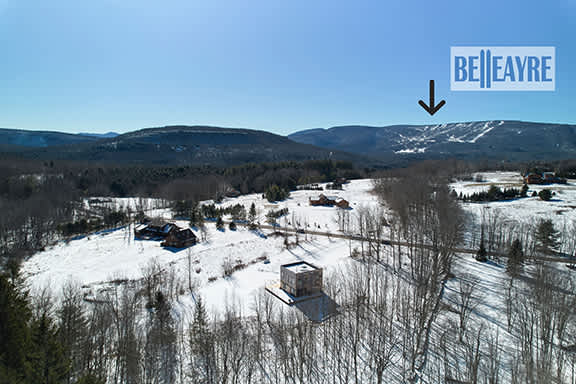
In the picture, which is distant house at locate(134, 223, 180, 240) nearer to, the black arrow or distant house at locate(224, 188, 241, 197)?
distant house at locate(224, 188, 241, 197)

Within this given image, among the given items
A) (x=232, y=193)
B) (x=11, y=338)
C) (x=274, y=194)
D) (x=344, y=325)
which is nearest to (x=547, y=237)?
(x=344, y=325)

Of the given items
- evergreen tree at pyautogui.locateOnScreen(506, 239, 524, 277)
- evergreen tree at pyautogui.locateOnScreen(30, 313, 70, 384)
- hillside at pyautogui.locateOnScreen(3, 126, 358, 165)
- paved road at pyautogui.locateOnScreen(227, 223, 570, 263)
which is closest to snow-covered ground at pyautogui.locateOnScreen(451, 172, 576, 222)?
paved road at pyautogui.locateOnScreen(227, 223, 570, 263)

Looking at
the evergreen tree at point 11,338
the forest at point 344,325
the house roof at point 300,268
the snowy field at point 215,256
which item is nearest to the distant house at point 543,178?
the snowy field at point 215,256

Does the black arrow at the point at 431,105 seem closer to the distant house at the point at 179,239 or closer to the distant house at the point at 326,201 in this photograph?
the distant house at the point at 179,239

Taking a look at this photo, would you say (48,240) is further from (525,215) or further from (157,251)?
(525,215)

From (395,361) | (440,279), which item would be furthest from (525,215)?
(395,361)

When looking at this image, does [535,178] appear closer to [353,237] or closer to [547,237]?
[547,237]
